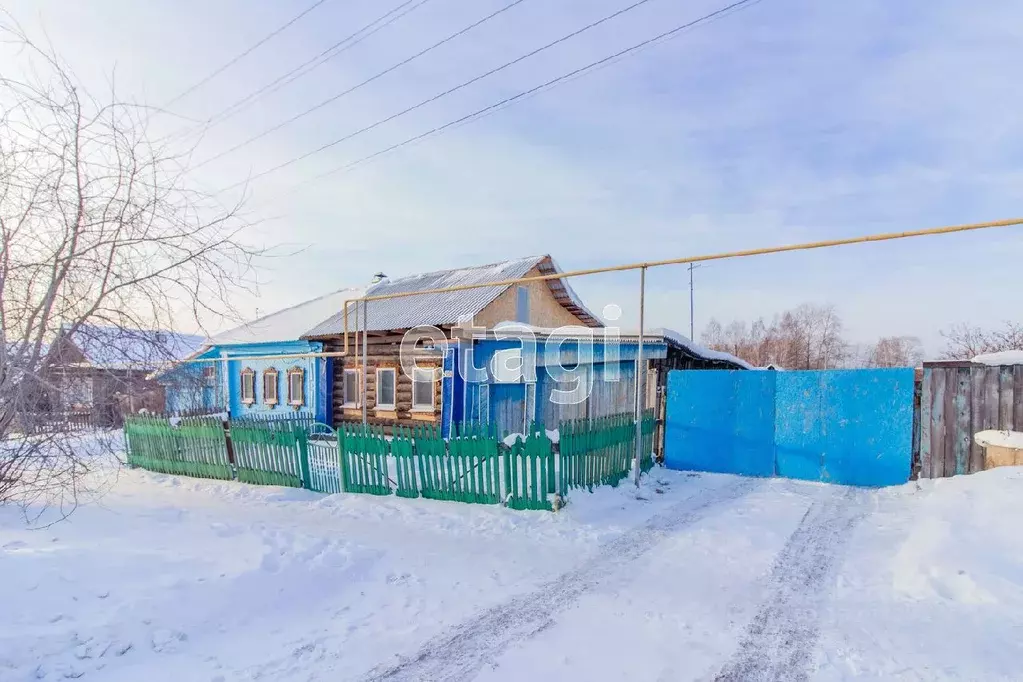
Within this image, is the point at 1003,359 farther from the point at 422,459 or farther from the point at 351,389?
the point at 351,389

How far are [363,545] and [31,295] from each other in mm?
3966

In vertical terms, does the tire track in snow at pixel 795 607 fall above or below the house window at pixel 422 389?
below

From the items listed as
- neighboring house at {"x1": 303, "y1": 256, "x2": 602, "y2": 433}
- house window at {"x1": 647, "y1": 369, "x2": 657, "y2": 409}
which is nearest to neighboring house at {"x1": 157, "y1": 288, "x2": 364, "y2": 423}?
neighboring house at {"x1": 303, "y1": 256, "x2": 602, "y2": 433}

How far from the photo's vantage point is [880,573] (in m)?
5.46

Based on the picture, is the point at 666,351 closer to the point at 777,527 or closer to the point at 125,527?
the point at 777,527

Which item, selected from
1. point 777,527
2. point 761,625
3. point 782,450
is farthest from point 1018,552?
point 782,450

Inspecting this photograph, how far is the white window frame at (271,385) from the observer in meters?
20.5

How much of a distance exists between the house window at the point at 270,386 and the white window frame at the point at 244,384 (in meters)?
0.72

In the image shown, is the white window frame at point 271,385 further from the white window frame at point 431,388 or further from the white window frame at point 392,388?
the white window frame at point 431,388

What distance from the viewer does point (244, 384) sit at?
2169 cm

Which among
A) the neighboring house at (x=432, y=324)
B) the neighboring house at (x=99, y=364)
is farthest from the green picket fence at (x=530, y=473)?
the neighboring house at (x=432, y=324)

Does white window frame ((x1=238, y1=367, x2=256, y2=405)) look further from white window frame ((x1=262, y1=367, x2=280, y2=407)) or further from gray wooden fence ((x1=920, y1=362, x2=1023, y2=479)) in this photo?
gray wooden fence ((x1=920, y1=362, x2=1023, y2=479))

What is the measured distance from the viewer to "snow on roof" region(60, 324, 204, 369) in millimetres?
4504

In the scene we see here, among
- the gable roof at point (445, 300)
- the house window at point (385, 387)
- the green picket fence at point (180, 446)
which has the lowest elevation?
the green picket fence at point (180, 446)
